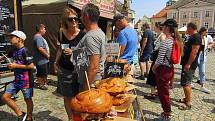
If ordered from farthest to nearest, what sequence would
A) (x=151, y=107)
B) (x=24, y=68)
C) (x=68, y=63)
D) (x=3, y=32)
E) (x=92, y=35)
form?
1. (x=151, y=107)
2. (x=3, y=32)
3. (x=24, y=68)
4. (x=68, y=63)
5. (x=92, y=35)

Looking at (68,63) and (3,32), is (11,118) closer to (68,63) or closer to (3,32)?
(3,32)

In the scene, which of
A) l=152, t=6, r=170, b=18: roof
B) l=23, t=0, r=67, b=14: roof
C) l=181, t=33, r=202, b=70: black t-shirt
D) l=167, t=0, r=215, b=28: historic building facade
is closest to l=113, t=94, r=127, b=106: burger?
l=181, t=33, r=202, b=70: black t-shirt

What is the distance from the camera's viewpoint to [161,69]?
482cm

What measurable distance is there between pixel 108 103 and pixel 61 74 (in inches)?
71.5

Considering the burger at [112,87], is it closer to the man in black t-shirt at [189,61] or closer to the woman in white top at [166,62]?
the woman in white top at [166,62]

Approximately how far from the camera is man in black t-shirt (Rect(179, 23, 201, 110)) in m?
5.59

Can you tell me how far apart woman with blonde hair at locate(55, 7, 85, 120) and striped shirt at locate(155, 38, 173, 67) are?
1.50 meters

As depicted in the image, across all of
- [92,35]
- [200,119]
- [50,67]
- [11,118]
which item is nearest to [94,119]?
[92,35]

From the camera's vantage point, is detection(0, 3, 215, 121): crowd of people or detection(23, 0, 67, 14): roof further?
detection(23, 0, 67, 14): roof

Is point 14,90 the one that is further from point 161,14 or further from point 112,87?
point 161,14

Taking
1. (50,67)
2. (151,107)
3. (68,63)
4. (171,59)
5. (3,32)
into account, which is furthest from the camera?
(50,67)

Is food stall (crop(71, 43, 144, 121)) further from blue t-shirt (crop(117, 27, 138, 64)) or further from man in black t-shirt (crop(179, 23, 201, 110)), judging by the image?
man in black t-shirt (crop(179, 23, 201, 110))

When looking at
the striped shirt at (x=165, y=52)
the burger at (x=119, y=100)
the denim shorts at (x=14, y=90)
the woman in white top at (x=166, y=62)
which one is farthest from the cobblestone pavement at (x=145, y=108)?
the burger at (x=119, y=100)

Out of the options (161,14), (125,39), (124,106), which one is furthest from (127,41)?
(161,14)
